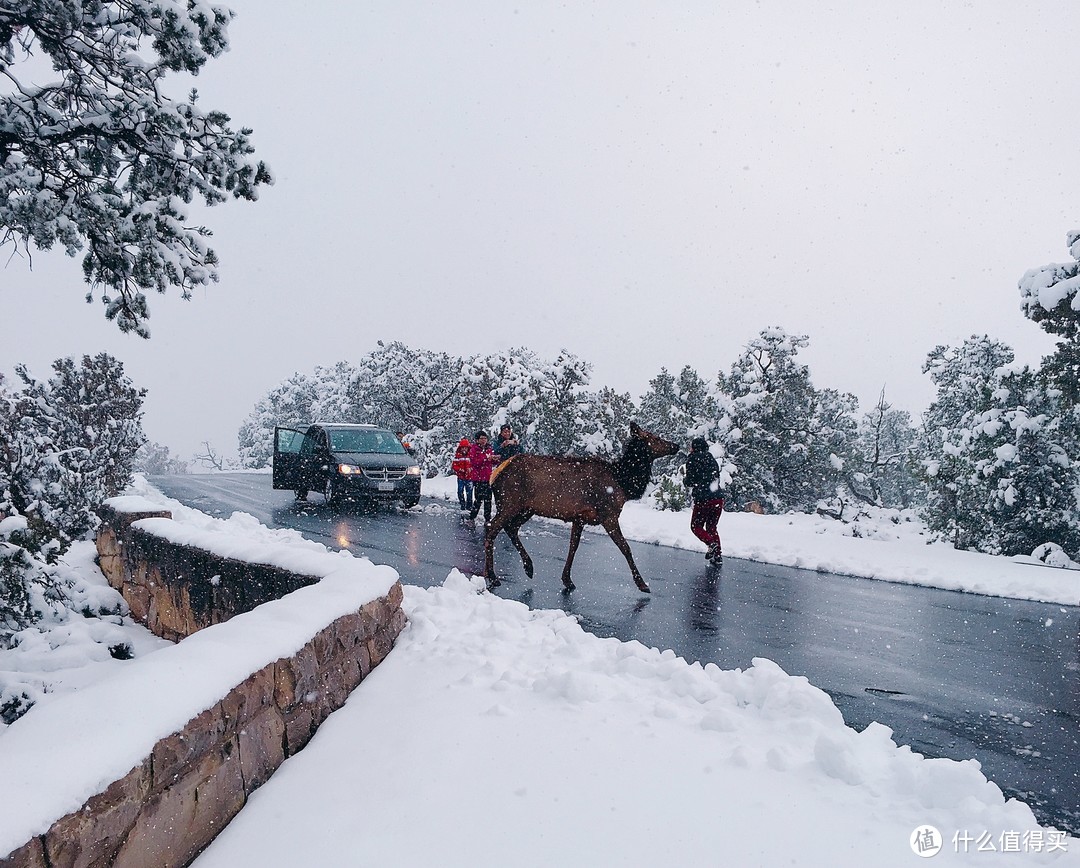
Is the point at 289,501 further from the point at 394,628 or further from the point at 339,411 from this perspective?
the point at 339,411

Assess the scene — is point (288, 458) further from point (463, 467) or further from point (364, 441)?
point (463, 467)

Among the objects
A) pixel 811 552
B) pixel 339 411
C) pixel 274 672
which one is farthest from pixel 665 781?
pixel 339 411

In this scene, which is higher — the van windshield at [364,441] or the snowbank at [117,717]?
the van windshield at [364,441]

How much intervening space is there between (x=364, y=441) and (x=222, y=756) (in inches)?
625

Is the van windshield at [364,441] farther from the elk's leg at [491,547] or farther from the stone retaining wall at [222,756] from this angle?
the stone retaining wall at [222,756]

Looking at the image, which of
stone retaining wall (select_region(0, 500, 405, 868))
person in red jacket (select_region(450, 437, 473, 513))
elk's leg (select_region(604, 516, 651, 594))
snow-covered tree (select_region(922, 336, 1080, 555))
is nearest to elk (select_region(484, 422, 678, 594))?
elk's leg (select_region(604, 516, 651, 594))

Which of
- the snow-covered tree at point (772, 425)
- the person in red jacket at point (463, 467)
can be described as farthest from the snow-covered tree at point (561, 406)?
the person in red jacket at point (463, 467)

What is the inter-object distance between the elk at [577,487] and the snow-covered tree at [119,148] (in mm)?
4320

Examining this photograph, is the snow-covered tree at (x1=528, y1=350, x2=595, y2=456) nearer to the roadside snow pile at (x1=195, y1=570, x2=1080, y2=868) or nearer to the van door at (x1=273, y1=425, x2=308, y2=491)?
the van door at (x1=273, y1=425, x2=308, y2=491)

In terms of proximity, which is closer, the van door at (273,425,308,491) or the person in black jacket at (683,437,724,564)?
the person in black jacket at (683,437,724,564)

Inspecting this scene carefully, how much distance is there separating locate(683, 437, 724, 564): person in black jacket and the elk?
8.18 feet

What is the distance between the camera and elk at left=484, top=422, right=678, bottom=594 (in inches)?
343

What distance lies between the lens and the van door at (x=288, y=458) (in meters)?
19.0

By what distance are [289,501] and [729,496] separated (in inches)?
565
